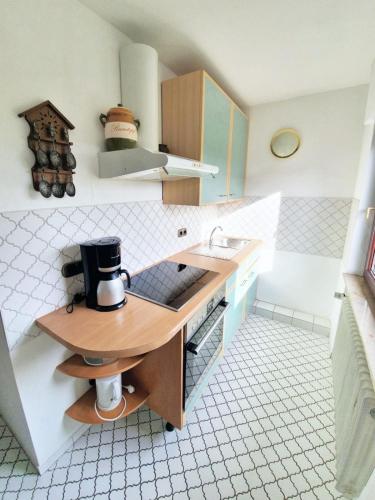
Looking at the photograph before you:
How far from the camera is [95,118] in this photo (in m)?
1.16

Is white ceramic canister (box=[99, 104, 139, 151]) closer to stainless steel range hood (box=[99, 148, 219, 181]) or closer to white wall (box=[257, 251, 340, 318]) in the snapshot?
stainless steel range hood (box=[99, 148, 219, 181])

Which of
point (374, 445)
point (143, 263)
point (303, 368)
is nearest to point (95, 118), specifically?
point (143, 263)

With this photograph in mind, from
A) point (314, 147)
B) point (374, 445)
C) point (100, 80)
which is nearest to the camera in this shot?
point (374, 445)

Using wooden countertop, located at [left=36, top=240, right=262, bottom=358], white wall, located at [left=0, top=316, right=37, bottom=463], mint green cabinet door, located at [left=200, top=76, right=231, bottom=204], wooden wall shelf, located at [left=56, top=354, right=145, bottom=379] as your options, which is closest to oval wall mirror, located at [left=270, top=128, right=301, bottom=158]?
mint green cabinet door, located at [left=200, top=76, right=231, bottom=204]

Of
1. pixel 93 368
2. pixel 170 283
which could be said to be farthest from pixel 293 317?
pixel 93 368

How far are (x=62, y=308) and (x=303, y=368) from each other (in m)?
1.93

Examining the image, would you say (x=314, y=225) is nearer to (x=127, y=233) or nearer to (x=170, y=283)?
(x=170, y=283)

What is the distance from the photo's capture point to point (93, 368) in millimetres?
1126

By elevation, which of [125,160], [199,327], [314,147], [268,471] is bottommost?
[268,471]

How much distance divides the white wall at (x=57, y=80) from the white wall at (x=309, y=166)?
5.23 ft

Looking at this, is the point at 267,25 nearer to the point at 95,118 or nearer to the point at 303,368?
→ the point at 95,118

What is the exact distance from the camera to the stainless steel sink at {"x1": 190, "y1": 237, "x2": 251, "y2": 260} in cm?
199

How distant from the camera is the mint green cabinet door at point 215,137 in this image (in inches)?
58.8

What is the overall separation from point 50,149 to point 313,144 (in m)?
2.20
